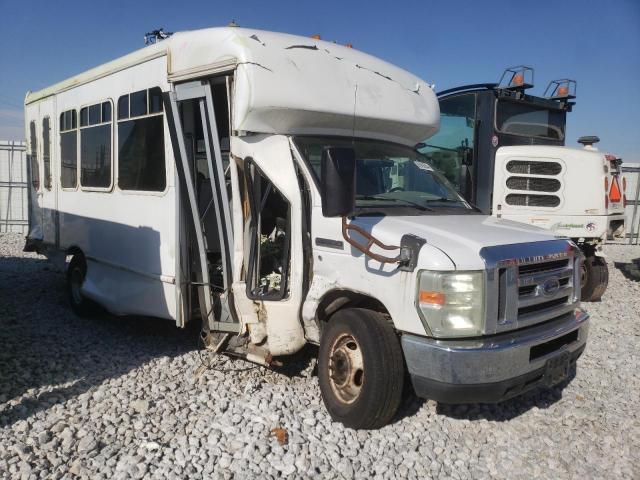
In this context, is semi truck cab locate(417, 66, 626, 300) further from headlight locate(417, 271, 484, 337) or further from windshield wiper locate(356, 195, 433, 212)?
headlight locate(417, 271, 484, 337)

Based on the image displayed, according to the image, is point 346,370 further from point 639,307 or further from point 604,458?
point 639,307

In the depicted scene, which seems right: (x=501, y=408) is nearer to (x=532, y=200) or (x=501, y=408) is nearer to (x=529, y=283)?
(x=529, y=283)

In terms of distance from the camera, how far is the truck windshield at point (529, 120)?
330 inches

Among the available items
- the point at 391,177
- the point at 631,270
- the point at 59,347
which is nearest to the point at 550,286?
the point at 391,177

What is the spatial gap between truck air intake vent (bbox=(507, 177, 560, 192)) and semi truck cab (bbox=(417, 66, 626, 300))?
0.01 metres

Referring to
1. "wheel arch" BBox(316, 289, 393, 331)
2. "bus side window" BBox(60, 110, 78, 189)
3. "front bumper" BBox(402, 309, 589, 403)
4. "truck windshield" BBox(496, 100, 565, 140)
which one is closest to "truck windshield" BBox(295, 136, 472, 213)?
"wheel arch" BBox(316, 289, 393, 331)

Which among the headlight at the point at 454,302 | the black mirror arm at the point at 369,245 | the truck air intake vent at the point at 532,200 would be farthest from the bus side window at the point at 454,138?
the headlight at the point at 454,302

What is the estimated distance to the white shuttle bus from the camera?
362 cm

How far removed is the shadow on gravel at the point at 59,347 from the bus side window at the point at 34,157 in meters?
1.69

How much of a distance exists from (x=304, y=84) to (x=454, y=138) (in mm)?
4787

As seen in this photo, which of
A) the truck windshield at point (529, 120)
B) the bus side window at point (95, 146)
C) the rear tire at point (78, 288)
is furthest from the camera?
the truck windshield at point (529, 120)

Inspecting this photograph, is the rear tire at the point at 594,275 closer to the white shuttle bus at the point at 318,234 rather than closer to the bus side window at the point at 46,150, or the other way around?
the white shuttle bus at the point at 318,234

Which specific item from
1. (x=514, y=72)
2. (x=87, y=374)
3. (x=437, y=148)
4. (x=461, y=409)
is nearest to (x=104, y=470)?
(x=87, y=374)

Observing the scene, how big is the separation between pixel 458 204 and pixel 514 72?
15.0 feet
